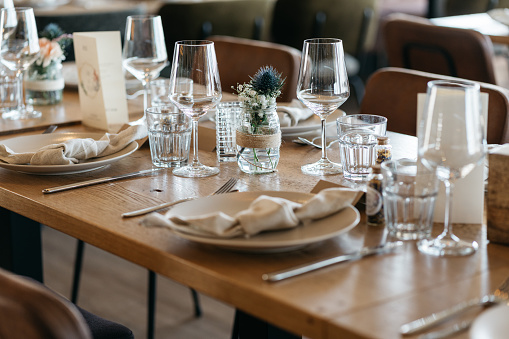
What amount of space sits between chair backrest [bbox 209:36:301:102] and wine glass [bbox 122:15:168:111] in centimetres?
51

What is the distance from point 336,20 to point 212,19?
86 centimetres

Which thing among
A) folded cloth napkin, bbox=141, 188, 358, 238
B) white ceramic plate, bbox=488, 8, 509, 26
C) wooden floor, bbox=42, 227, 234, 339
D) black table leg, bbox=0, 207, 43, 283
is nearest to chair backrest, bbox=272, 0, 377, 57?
white ceramic plate, bbox=488, 8, 509, 26

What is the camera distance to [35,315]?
632 mm

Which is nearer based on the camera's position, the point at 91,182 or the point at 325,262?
the point at 325,262

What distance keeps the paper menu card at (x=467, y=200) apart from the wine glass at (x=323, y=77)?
0.96 ft

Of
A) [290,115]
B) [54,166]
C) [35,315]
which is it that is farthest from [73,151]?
[35,315]

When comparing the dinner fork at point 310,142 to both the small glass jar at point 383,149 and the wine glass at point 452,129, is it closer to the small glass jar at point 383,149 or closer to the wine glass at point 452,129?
the small glass jar at point 383,149

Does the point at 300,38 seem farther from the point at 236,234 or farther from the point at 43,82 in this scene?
the point at 236,234

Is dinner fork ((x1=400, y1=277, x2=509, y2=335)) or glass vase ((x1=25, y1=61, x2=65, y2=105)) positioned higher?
glass vase ((x1=25, y1=61, x2=65, y2=105))

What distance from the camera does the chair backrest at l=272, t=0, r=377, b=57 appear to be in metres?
4.70

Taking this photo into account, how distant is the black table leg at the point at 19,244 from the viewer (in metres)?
1.60

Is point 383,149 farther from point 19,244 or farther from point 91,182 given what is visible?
point 19,244

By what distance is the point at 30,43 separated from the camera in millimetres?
1741

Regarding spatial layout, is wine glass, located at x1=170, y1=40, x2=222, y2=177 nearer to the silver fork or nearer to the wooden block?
the silver fork
